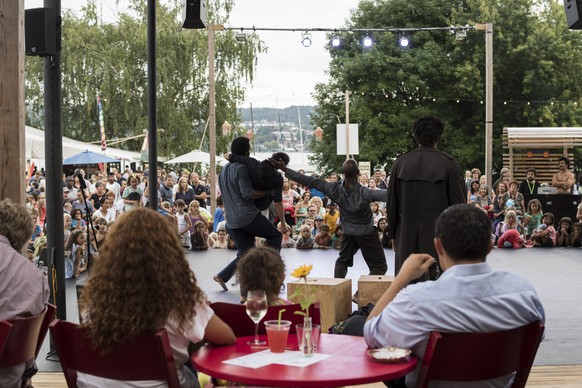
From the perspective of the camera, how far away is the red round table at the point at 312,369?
291cm

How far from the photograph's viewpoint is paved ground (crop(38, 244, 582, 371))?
23.6 feet

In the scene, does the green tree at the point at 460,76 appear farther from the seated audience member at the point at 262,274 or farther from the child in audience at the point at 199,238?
the seated audience member at the point at 262,274

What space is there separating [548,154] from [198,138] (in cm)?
1667

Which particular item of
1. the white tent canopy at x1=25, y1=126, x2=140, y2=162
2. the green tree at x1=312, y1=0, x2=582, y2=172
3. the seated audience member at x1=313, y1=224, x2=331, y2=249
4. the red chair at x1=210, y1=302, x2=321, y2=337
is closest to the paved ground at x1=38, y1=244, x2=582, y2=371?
the seated audience member at x1=313, y1=224, x2=331, y2=249

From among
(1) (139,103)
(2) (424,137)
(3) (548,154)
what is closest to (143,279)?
(2) (424,137)

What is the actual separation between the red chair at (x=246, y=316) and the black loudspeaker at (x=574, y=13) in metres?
5.73

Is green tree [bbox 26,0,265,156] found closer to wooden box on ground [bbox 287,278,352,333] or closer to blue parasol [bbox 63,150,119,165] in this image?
blue parasol [bbox 63,150,119,165]

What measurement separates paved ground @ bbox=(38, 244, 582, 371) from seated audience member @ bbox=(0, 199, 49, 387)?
2.52 meters

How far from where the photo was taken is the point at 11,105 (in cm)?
594

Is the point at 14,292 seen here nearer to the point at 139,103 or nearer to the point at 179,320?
the point at 179,320

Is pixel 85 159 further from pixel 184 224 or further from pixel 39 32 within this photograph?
pixel 39 32

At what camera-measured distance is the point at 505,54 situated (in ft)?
120

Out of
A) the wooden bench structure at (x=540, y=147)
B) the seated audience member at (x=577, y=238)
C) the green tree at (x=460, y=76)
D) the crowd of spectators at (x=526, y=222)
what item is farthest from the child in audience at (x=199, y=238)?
the green tree at (x=460, y=76)

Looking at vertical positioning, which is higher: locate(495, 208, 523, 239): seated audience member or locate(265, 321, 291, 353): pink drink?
locate(265, 321, 291, 353): pink drink
